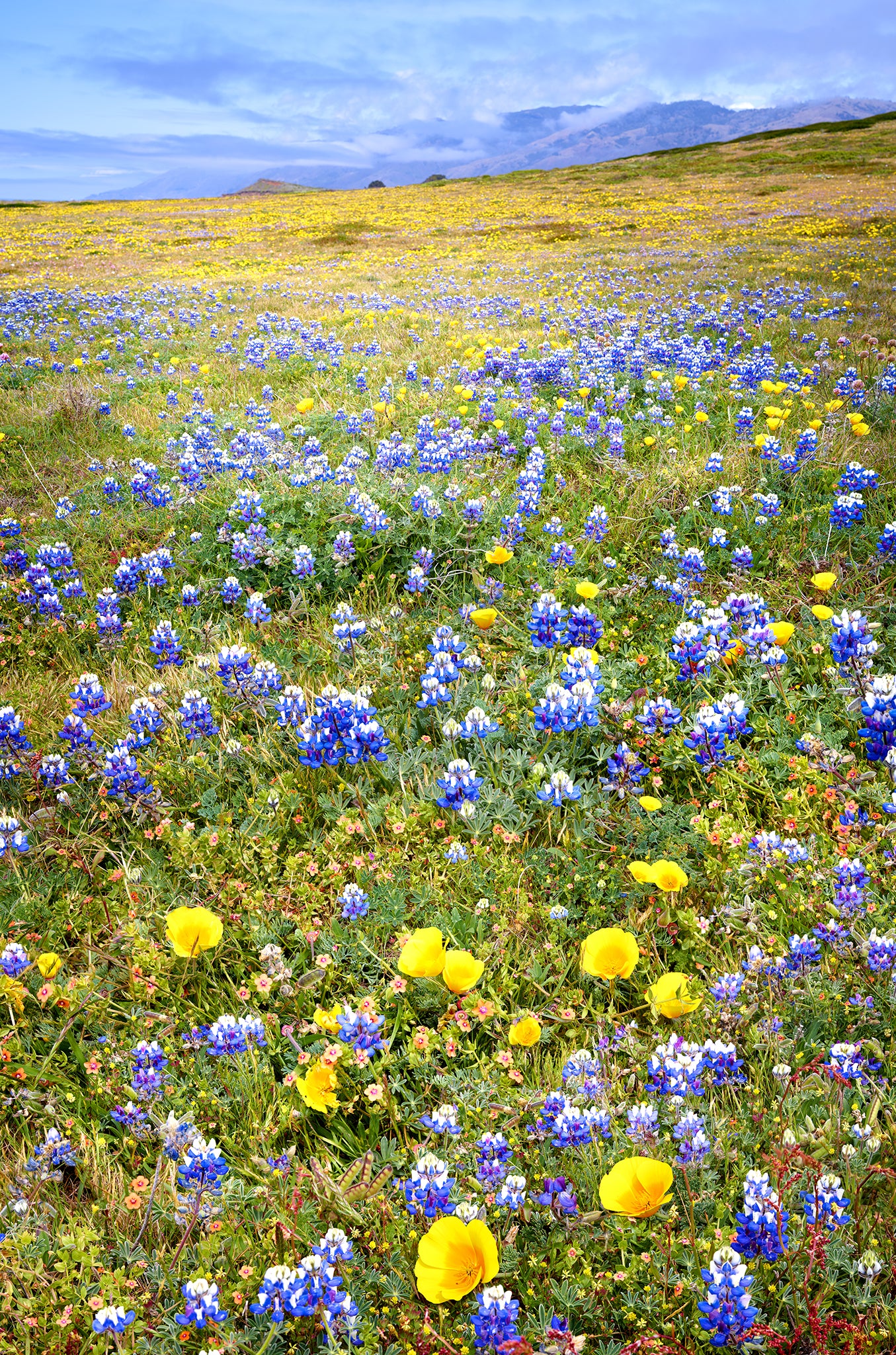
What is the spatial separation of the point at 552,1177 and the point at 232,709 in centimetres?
250

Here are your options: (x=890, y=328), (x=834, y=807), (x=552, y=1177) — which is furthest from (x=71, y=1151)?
(x=890, y=328)

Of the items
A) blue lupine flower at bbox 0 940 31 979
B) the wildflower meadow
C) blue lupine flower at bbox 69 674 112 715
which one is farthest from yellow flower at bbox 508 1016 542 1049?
blue lupine flower at bbox 69 674 112 715

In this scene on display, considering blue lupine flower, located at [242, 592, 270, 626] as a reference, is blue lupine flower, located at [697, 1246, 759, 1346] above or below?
below

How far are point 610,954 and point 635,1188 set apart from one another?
0.71 m

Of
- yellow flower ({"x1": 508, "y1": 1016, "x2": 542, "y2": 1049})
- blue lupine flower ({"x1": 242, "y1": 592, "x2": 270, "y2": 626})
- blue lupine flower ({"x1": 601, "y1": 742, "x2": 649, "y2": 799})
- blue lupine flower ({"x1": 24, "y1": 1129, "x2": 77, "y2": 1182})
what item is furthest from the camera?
blue lupine flower ({"x1": 242, "y1": 592, "x2": 270, "y2": 626})

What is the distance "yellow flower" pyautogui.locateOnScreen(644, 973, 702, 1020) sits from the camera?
2.22m

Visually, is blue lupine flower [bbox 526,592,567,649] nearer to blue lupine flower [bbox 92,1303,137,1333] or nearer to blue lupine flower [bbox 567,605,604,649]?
blue lupine flower [bbox 567,605,604,649]

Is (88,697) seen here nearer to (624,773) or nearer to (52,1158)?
(52,1158)

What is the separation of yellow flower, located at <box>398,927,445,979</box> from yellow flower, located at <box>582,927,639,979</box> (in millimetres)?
488

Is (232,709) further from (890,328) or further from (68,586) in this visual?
(890,328)

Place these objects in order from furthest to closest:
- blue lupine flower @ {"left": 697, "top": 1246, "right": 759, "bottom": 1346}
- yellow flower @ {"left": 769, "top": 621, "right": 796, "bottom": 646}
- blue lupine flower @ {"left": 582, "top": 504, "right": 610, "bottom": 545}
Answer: blue lupine flower @ {"left": 582, "top": 504, "right": 610, "bottom": 545}
yellow flower @ {"left": 769, "top": 621, "right": 796, "bottom": 646}
blue lupine flower @ {"left": 697, "top": 1246, "right": 759, "bottom": 1346}

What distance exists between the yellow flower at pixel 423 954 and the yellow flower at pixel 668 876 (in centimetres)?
77

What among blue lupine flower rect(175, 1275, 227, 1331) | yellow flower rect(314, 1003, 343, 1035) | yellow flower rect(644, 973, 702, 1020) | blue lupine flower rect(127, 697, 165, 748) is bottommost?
blue lupine flower rect(175, 1275, 227, 1331)

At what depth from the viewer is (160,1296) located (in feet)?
5.99
